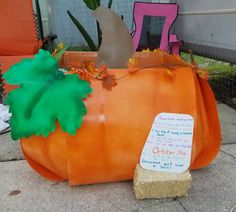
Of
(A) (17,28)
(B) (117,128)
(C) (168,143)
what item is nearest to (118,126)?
(B) (117,128)

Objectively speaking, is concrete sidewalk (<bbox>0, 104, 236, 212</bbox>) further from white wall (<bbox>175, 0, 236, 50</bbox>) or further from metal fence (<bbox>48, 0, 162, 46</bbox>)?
metal fence (<bbox>48, 0, 162, 46</bbox>)

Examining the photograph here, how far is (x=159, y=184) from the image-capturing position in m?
1.37

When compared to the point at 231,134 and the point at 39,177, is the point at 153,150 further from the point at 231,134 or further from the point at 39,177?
the point at 231,134

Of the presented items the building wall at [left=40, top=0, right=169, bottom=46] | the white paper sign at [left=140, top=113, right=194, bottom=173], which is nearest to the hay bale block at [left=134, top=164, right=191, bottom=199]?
the white paper sign at [left=140, top=113, right=194, bottom=173]

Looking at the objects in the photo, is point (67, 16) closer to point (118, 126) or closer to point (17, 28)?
point (17, 28)

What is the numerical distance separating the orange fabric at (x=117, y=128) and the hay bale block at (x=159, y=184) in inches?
3.2

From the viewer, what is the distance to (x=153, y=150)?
1.41m

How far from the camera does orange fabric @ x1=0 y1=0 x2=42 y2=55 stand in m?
2.59

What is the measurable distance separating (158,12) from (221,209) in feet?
8.74

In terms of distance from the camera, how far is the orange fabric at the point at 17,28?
2.59 meters

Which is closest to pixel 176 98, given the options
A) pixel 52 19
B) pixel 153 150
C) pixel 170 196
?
pixel 153 150

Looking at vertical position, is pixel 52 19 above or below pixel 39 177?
above

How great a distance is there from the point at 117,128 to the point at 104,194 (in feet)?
1.00

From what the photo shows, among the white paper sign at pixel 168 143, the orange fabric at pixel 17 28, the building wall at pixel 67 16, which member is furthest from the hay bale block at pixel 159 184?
the building wall at pixel 67 16
